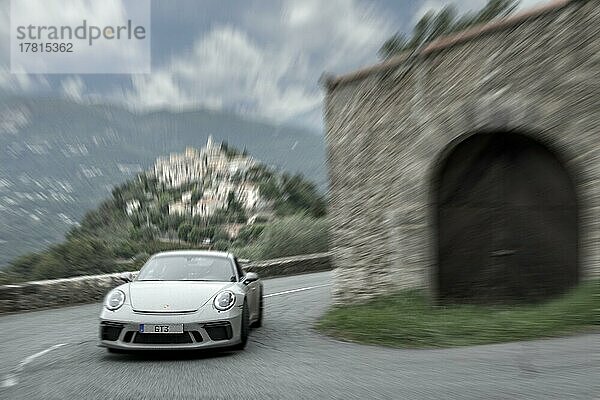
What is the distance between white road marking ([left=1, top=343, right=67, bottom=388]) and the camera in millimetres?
7047

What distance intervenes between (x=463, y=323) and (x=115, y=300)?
4.29 meters

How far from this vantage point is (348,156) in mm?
13281

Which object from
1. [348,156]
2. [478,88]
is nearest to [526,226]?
[478,88]

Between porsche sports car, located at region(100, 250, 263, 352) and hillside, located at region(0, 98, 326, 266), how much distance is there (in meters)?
13.8

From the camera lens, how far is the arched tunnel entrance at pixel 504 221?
10711 millimetres

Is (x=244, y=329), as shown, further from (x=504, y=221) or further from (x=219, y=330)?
(x=504, y=221)

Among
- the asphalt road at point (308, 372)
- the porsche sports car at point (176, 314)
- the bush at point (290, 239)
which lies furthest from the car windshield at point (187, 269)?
the bush at point (290, 239)

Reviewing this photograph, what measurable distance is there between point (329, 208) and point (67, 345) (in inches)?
224

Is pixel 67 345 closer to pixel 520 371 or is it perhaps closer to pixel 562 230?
pixel 520 371

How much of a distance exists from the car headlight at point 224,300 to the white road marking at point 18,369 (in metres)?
2.30

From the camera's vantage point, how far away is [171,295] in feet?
28.7

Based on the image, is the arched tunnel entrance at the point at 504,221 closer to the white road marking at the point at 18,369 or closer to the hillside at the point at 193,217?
the white road marking at the point at 18,369

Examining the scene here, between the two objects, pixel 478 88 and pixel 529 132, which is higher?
pixel 478 88

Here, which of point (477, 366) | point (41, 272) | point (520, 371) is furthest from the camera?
point (41, 272)
